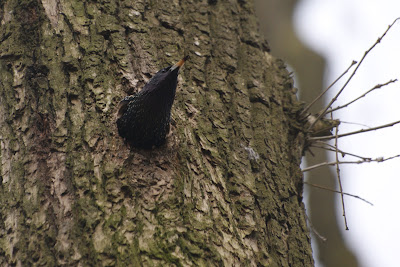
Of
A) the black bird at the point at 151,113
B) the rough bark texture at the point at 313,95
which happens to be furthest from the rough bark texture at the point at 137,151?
the rough bark texture at the point at 313,95

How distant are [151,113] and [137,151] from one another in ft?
0.53

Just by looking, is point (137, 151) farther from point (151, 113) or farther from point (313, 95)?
point (313, 95)

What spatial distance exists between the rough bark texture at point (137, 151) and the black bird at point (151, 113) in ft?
0.16

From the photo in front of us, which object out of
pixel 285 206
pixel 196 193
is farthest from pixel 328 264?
pixel 196 193

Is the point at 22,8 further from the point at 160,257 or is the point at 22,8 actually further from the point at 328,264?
the point at 328,264

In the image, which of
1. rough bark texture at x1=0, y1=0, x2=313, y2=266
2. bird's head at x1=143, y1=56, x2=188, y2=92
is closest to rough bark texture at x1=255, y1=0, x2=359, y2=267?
rough bark texture at x1=0, y1=0, x2=313, y2=266

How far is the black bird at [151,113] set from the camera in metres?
1.96

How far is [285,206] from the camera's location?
215 cm

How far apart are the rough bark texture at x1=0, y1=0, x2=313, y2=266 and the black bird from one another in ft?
0.16

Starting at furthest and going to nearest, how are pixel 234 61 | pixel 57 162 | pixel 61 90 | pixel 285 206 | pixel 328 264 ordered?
pixel 328 264 < pixel 234 61 < pixel 285 206 < pixel 61 90 < pixel 57 162

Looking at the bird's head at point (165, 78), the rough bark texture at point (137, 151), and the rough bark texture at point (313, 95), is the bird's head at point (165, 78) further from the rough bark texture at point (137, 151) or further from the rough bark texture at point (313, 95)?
the rough bark texture at point (313, 95)

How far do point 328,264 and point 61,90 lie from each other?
386cm

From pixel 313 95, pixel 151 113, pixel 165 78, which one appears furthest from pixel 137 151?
pixel 313 95

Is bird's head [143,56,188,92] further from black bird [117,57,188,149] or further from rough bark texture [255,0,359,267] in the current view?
rough bark texture [255,0,359,267]
